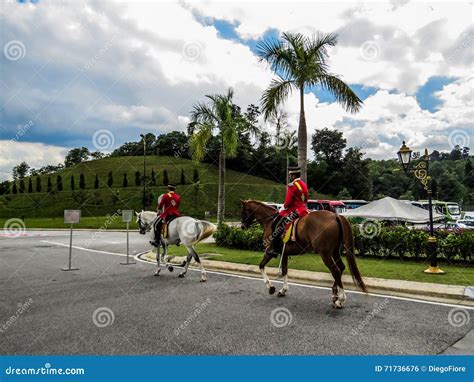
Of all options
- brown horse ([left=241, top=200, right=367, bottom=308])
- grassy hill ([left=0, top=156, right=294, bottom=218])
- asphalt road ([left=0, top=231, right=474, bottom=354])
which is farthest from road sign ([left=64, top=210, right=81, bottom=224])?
grassy hill ([left=0, top=156, right=294, bottom=218])

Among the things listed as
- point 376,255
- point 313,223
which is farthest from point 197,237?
point 376,255

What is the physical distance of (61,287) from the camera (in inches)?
365

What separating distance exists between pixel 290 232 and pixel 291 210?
571mm

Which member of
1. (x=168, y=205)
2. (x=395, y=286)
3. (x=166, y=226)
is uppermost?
(x=168, y=205)

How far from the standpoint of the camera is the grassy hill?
63594mm

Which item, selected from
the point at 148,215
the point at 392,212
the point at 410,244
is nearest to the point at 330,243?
the point at 410,244

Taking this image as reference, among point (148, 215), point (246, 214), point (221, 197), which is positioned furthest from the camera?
point (221, 197)

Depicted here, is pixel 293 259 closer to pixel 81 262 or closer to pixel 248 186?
pixel 81 262

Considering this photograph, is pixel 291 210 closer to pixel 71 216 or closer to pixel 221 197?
pixel 71 216

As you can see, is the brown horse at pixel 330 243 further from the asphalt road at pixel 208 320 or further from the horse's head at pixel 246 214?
the horse's head at pixel 246 214

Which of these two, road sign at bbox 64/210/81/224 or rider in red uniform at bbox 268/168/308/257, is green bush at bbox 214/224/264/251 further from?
rider in red uniform at bbox 268/168/308/257

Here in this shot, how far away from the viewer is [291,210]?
8312 millimetres

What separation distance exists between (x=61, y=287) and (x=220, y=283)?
168 inches

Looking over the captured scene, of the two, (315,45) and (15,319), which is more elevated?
(315,45)
